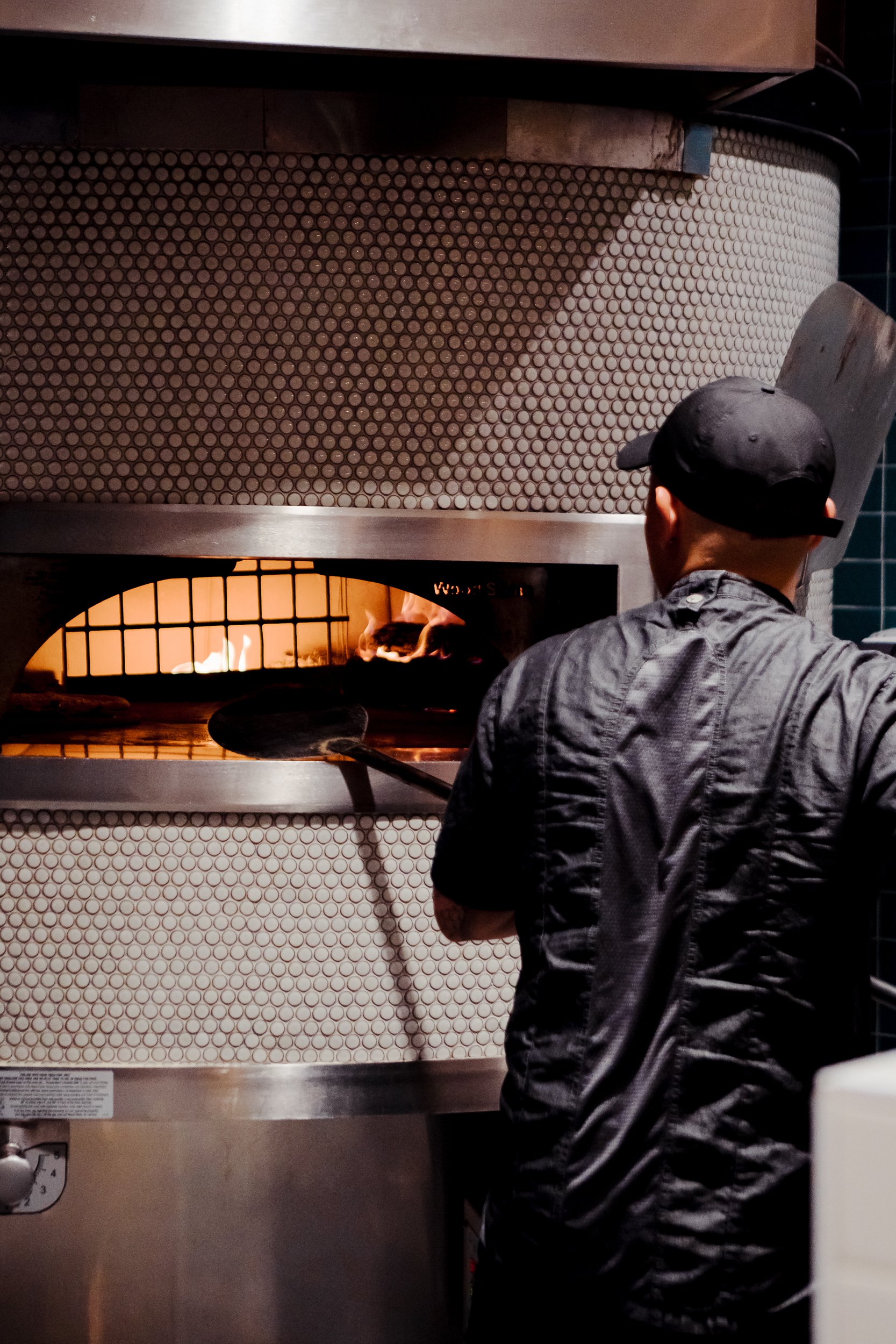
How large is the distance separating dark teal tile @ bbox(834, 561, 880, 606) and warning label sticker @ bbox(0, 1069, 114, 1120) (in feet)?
4.46

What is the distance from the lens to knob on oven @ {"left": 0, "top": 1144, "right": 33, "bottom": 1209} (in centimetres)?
134

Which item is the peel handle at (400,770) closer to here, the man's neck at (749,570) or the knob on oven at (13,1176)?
the man's neck at (749,570)

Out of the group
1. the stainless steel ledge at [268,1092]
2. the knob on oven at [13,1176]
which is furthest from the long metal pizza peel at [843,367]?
the knob on oven at [13,1176]

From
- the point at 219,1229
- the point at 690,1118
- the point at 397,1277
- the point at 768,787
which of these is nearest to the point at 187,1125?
the point at 219,1229

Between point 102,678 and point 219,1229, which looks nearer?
point 219,1229

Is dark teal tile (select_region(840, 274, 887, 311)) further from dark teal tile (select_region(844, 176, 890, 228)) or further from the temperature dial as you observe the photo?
the temperature dial

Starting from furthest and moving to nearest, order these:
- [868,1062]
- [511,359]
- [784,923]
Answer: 1. [511,359]
2. [784,923]
3. [868,1062]

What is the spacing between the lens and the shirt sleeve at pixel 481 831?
3.02ft

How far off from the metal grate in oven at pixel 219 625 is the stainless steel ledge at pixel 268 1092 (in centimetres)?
47

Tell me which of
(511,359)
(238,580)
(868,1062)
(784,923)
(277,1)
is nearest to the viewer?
(868,1062)

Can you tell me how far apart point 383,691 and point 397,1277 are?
0.67m

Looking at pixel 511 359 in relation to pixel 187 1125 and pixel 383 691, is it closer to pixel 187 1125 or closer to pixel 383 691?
pixel 383 691

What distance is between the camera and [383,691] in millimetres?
1553

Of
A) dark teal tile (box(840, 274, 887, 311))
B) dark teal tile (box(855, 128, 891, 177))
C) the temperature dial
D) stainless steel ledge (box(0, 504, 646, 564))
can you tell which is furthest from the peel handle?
dark teal tile (box(855, 128, 891, 177))
